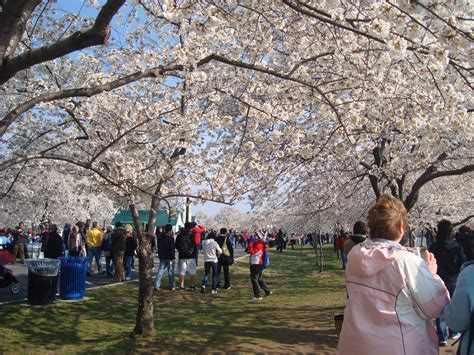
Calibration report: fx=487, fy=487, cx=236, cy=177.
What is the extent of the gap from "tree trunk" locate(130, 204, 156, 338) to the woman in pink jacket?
5.76 meters

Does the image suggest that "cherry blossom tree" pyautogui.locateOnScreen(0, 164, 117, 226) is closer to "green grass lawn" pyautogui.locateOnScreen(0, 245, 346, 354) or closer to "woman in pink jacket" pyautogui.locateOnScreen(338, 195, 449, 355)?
"green grass lawn" pyautogui.locateOnScreen(0, 245, 346, 354)

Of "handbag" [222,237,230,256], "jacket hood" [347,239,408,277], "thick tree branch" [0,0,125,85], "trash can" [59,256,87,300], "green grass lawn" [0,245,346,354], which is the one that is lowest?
"green grass lawn" [0,245,346,354]

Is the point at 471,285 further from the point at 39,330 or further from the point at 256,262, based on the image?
the point at 256,262

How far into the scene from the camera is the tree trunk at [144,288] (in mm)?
8320

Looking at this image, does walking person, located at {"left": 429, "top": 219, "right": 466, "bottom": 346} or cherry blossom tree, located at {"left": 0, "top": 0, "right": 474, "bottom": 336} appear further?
walking person, located at {"left": 429, "top": 219, "right": 466, "bottom": 346}

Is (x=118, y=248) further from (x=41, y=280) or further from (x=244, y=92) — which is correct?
(x=244, y=92)

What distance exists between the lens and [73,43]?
4039 mm

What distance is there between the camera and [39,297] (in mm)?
10320

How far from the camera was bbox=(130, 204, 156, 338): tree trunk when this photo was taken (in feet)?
27.3

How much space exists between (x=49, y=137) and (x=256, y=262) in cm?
588

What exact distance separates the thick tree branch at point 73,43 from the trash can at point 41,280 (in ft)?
22.8

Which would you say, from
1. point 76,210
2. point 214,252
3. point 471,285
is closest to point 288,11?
point 471,285

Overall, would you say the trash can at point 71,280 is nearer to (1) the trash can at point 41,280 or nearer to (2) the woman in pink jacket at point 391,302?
(1) the trash can at point 41,280

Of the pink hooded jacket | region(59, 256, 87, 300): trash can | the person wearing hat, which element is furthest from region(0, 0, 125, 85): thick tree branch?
the person wearing hat
